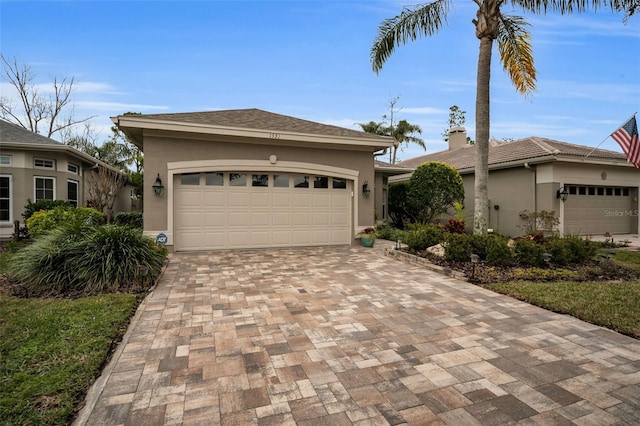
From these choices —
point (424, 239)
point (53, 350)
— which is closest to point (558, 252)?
point (424, 239)

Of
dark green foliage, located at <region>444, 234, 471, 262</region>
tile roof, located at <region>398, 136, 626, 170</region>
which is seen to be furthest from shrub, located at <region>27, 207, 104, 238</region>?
Result: tile roof, located at <region>398, 136, 626, 170</region>

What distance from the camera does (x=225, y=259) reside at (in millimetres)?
8031

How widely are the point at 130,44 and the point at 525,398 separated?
1373cm

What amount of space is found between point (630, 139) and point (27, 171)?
1902cm

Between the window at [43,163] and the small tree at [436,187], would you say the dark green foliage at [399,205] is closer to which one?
the small tree at [436,187]

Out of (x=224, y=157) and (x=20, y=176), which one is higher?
(x=224, y=157)

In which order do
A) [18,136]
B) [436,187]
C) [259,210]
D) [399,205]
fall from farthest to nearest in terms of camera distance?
[399,205] → [436,187] → [18,136] → [259,210]

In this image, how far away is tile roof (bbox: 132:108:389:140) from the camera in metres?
9.01

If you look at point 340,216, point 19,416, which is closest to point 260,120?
point 340,216

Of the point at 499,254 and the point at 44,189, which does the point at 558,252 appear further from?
the point at 44,189

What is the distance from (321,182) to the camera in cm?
1047

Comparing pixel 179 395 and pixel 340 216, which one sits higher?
pixel 340 216

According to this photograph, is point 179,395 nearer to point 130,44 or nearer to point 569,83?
point 130,44

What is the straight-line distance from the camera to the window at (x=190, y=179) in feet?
30.0
